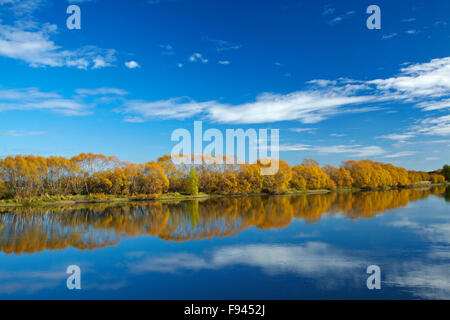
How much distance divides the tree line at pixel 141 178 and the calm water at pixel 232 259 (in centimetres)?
3021

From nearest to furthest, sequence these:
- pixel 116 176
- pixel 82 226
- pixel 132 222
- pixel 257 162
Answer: pixel 82 226 < pixel 132 222 < pixel 116 176 < pixel 257 162

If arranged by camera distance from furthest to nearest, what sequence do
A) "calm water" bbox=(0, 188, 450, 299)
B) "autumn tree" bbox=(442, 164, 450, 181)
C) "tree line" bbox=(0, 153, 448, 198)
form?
"autumn tree" bbox=(442, 164, 450, 181) < "tree line" bbox=(0, 153, 448, 198) < "calm water" bbox=(0, 188, 450, 299)

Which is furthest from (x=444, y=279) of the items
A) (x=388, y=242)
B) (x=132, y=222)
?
(x=132, y=222)

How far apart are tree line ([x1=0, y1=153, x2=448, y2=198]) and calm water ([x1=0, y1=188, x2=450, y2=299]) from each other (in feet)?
99.1

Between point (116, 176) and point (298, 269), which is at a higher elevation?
point (116, 176)

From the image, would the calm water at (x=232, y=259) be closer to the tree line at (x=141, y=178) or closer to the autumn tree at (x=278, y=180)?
the tree line at (x=141, y=178)

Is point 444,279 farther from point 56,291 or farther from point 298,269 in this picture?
point 56,291

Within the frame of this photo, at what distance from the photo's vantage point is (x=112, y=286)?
9.95 metres

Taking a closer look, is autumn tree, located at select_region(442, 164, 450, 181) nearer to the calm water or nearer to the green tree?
the green tree

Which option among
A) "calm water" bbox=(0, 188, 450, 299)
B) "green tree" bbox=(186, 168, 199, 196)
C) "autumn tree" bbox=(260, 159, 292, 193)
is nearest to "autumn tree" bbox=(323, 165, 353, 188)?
"autumn tree" bbox=(260, 159, 292, 193)

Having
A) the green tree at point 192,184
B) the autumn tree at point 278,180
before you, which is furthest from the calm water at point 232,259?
the autumn tree at point 278,180

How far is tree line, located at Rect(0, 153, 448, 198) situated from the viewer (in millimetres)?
47156
